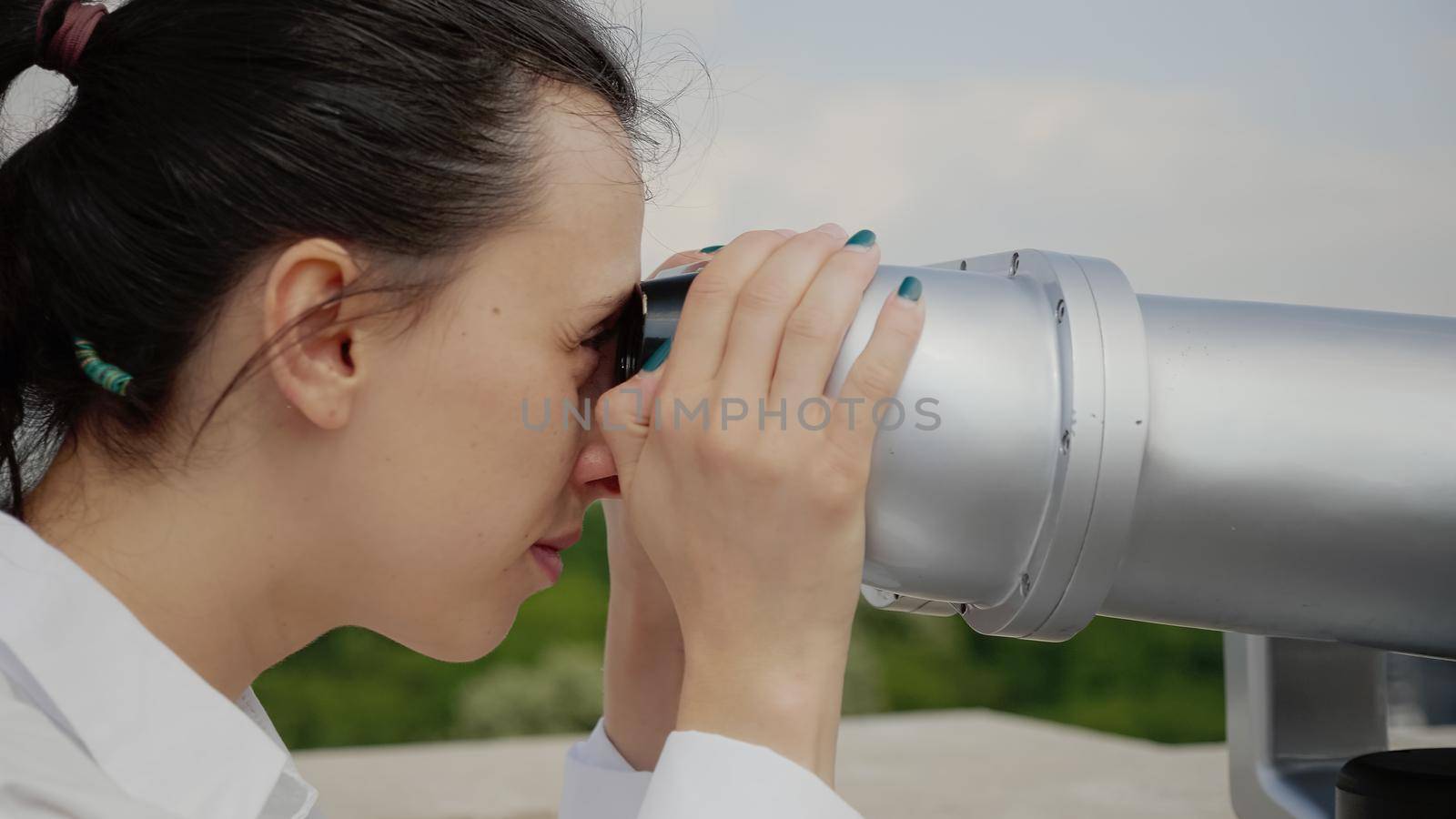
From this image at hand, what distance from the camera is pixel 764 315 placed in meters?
0.71

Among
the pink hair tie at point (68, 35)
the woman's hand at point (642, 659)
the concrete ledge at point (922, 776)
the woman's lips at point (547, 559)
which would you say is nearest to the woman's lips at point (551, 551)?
the woman's lips at point (547, 559)

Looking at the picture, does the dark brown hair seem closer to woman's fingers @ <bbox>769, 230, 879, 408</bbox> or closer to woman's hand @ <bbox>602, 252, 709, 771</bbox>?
woman's fingers @ <bbox>769, 230, 879, 408</bbox>

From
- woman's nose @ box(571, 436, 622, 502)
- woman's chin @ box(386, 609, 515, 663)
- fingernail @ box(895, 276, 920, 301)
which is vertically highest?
fingernail @ box(895, 276, 920, 301)

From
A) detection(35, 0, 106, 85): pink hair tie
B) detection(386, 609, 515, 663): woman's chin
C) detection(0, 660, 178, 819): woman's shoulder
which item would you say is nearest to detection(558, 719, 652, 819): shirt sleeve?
detection(386, 609, 515, 663): woman's chin

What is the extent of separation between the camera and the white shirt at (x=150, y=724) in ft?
2.17

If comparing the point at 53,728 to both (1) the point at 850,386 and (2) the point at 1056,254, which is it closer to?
(1) the point at 850,386

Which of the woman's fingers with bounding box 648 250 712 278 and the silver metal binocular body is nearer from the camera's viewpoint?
the silver metal binocular body

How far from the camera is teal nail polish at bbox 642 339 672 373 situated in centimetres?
74

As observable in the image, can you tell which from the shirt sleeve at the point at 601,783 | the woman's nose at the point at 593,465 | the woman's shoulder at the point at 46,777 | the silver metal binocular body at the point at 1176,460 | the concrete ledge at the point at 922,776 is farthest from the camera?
the concrete ledge at the point at 922,776

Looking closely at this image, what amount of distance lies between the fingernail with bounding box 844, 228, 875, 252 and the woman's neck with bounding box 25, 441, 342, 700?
Result: 13.3 inches

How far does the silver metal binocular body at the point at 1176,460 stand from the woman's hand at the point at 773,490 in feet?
0.06

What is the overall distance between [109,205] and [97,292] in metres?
0.05

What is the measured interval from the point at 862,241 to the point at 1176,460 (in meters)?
0.20

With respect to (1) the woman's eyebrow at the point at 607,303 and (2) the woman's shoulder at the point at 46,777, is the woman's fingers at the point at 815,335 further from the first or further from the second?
(2) the woman's shoulder at the point at 46,777
